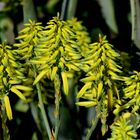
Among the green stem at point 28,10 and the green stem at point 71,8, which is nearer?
the green stem at point 28,10

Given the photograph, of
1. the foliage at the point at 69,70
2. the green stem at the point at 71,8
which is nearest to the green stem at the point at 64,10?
the green stem at the point at 71,8

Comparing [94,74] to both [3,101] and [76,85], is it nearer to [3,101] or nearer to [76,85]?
[3,101]

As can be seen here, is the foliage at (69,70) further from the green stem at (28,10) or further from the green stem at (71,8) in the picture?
the green stem at (71,8)

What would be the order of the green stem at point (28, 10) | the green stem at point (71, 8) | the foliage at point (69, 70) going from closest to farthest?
the foliage at point (69, 70) < the green stem at point (28, 10) < the green stem at point (71, 8)

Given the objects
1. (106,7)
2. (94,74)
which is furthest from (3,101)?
(106,7)

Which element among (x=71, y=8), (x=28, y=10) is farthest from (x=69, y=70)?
(x=71, y=8)

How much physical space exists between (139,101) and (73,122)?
1.17ft

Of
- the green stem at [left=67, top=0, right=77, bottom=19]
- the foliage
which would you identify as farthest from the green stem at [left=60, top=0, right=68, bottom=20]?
the foliage

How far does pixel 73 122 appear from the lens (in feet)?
5.06

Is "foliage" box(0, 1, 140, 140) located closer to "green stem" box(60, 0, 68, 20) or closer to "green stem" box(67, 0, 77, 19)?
"green stem" box(60, 0, 68, 20)

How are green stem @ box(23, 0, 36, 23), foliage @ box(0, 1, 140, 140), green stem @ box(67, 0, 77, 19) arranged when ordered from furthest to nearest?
green stem @ box(67, 0, 77, 19), green stem @ box(23, 0, 36, 23), foliage @ box(0, 1, 140, 140)

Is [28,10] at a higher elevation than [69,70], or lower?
higher

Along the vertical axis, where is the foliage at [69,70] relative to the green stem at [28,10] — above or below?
below

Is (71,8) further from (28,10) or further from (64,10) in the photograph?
(28,10)
